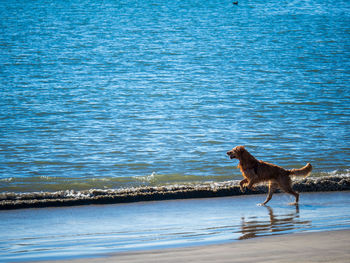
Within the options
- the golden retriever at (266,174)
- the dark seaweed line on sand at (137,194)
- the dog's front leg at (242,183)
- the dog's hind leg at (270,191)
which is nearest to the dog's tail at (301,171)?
the golden retriever at (266,174)

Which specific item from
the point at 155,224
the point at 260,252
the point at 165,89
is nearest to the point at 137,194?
the point at 155,224

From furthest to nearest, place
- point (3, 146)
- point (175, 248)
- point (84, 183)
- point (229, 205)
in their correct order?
point (3, 146) → point (84, 183) → point (229, 205) → point (175, 248)

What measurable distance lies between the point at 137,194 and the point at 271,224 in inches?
107

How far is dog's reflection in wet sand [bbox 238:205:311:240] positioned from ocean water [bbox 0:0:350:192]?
404 cm

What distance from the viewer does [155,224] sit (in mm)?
6168

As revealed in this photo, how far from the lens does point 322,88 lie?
25.3 meters

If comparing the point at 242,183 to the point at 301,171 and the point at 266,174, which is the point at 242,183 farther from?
the point at 301,171

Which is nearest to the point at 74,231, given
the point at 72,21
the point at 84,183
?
the point at 84,183

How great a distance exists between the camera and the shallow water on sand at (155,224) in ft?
16.5

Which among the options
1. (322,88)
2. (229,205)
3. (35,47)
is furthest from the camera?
(35,47)

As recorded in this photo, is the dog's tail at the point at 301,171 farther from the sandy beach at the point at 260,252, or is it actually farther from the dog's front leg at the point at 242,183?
the sandy beach at the point at 260,252

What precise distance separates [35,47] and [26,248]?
28.9m

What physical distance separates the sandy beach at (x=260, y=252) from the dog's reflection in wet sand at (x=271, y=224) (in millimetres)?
439

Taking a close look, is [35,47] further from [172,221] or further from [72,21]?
[172,221]
